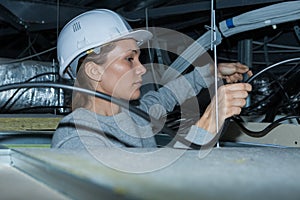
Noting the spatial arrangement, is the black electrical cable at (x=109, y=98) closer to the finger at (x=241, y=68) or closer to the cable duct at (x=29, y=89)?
the finger at (x=241, y=68)

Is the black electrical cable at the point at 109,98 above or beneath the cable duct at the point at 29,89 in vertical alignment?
beneath

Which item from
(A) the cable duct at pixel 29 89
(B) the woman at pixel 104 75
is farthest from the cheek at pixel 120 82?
(A) the cable duct at pixel 29 89

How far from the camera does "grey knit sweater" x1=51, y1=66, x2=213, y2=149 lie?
3.09ft

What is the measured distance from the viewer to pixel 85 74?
113 cm

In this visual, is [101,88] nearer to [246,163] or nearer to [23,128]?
[23,128]

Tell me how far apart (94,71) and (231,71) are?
37cm

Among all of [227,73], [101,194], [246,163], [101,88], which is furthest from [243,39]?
[101,194]

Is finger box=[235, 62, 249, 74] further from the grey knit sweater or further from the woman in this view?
the grey knit sweater

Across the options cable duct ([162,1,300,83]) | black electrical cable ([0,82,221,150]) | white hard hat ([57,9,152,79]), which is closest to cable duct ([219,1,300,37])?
cable duct ([162,1,300,83])

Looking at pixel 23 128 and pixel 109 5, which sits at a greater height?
pixel 109 5

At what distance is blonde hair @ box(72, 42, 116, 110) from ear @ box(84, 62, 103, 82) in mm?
10

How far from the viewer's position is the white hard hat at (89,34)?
1.11 m

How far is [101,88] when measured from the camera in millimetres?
1121

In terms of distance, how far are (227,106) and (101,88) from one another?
44 cm
